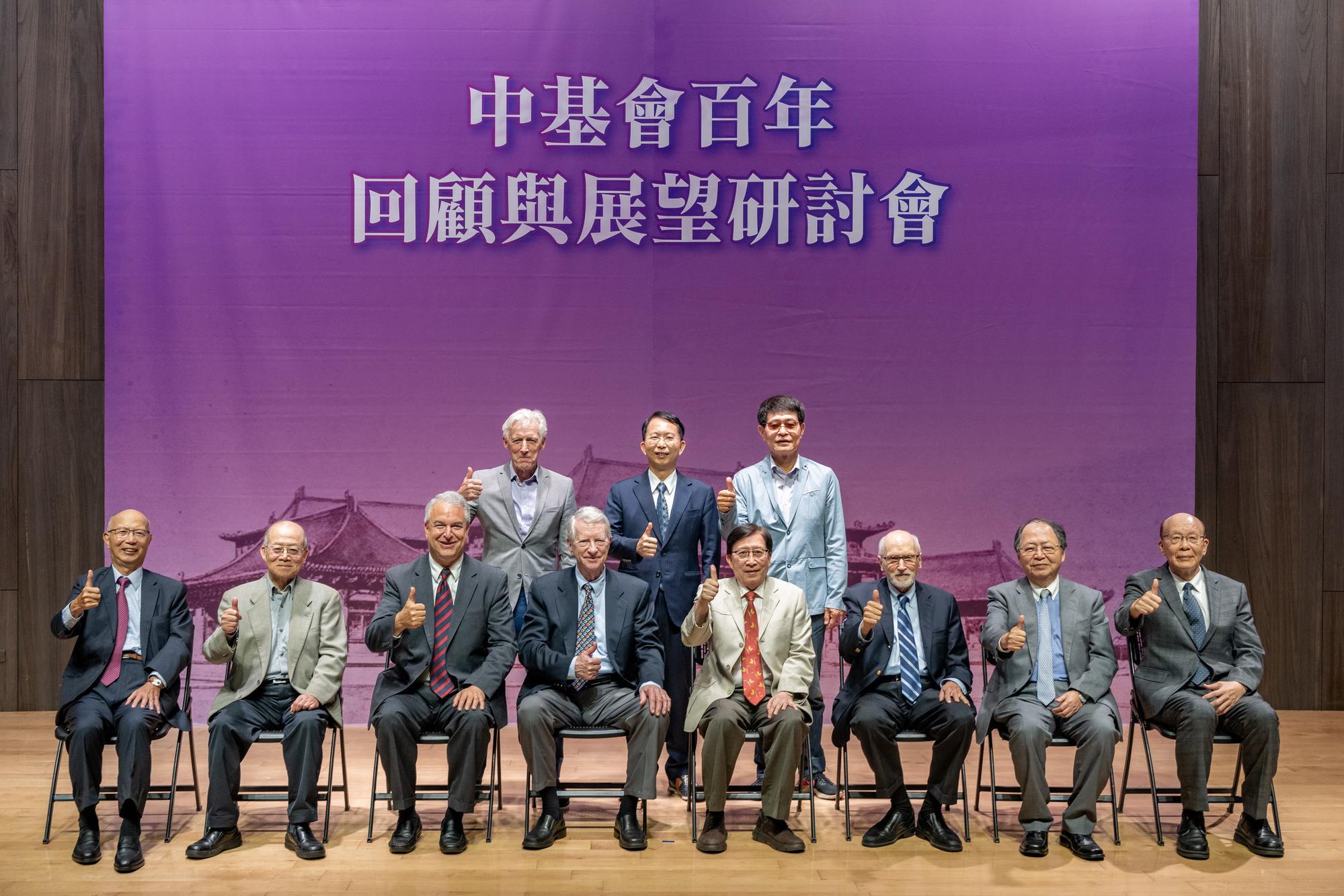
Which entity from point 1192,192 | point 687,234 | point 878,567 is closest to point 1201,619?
point 878,567

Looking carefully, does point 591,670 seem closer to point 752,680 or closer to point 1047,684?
point 752,680

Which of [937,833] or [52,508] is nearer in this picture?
[937,833]

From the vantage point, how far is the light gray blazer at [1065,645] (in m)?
4.39

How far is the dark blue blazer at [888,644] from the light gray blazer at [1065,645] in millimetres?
123

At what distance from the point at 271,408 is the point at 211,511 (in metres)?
0.64

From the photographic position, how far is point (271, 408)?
6.09 metres

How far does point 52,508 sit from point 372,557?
1.84 m

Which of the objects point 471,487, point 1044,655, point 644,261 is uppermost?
point 644,261

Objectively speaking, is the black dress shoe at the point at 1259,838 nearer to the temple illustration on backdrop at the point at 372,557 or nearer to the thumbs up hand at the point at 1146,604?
the thumbs up hand at the point at 1146,604

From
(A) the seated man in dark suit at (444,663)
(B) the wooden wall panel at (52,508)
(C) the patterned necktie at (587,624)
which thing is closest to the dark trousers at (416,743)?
(A) the seated man in dark suit at (444,663)

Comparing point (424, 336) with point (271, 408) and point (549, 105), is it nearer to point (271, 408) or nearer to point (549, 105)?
point (271, 408)

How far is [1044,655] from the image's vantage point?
4445 millimetres

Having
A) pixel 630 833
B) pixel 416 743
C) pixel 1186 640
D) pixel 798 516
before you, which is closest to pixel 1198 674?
pixel 1186 640

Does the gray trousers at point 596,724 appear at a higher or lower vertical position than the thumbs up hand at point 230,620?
lower
